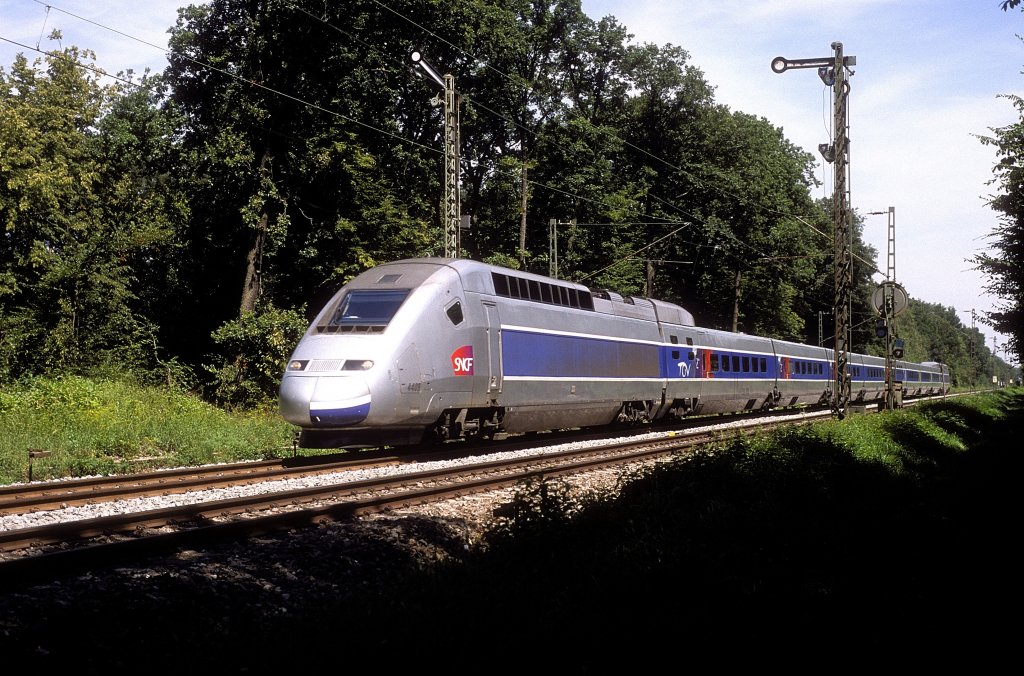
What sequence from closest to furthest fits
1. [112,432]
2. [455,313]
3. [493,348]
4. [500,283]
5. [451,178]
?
[455,313] → [493,348] → [112,432] → [500,283] → [451,178]

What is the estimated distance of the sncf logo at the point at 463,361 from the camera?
15.3m

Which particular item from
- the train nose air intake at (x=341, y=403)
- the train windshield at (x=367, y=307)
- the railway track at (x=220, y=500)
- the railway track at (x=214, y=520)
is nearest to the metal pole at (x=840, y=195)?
the railway track at (x=220, y=500)

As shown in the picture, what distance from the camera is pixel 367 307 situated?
15.0 m

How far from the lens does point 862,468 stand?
12.2 metres

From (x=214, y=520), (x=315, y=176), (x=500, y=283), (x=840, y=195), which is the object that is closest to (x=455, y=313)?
(x=500, y=283)

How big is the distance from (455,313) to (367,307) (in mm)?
1535

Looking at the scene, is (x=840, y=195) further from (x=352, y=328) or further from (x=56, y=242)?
(x=56, y=242)

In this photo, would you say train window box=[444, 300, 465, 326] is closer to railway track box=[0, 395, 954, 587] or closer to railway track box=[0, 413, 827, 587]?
railway track box=[0, 395, 954, 587]

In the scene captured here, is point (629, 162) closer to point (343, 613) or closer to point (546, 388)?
point (546, 388)

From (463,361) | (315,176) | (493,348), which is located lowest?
(463,361)

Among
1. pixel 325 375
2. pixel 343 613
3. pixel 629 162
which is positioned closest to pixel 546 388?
pixel 325 375

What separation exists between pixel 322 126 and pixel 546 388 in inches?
643

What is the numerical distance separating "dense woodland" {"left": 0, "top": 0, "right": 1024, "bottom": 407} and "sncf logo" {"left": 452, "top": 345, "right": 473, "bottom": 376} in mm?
12455

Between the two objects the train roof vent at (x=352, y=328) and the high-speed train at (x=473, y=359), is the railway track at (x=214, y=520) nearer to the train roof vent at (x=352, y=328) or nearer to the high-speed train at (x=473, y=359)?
the high-speed train at (x=473, y=359)
